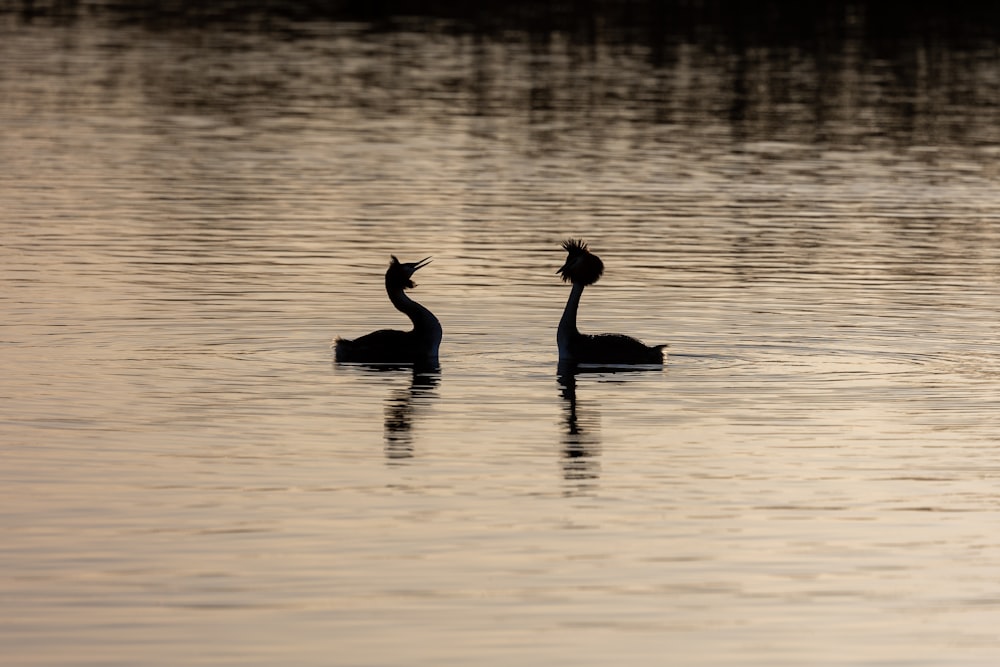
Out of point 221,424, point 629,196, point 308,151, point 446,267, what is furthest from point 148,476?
point 308,151

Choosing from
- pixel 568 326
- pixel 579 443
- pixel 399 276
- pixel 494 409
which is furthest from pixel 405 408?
pixel 399 276

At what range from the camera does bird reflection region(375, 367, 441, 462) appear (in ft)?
62.4

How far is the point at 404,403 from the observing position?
70.4 ft

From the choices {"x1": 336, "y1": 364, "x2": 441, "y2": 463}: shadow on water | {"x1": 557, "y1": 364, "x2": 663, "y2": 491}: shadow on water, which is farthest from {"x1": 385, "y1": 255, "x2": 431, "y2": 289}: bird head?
{"x1": 557, "y1": 364, "x2": 663, "y2": 491}: shadow on water

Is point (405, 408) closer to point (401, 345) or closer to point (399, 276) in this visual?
point (401, 345)

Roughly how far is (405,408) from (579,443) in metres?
2.31

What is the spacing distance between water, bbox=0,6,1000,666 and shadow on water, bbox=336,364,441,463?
0.23 ft

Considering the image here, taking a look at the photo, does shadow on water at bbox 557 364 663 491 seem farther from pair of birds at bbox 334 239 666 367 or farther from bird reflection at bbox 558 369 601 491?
pair of birds at bbox 334 239 666 367

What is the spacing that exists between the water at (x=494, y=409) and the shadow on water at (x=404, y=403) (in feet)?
0.23

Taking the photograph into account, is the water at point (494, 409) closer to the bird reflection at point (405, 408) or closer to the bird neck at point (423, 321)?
the bird reflection at point (405, 408)

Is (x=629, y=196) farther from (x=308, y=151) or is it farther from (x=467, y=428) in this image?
(x=467, y=428)

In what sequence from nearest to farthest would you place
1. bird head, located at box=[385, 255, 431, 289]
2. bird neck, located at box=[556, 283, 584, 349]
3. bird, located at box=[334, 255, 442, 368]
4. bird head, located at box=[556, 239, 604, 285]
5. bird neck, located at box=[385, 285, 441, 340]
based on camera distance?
bird, located at box=[334, 255, 442, 368] < bird neck, located at box=[556, 283, 584, 349] < bird neck, located at box=[385, 285, 441, 340] < bird head, located at box=[556, 239, 604, 285] < bird head, located at box=[385, 255, 431, 289]

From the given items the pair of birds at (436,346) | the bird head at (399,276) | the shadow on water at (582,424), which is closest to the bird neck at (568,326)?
the pair of birds at (436,346)

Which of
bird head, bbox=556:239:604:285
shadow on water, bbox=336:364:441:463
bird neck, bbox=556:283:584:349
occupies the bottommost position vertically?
shadow on water, bbox=336:364:441:463
